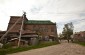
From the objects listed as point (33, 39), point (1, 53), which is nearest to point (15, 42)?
point (33, 39)

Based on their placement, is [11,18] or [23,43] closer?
[23,43]

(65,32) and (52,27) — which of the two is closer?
(52,27)

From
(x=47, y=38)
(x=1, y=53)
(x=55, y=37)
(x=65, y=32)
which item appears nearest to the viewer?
(x=1, y=53)

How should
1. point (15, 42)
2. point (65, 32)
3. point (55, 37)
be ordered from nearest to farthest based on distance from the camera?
point (15, 42) → point (55, 37) → point (65, 32)

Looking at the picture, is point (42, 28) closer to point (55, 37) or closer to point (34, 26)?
point (34, 26)

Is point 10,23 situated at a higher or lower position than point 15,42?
higher

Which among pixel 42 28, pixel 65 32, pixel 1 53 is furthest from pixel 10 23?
pixel 65 32

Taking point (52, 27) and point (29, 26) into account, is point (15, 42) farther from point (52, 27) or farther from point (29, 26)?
point (52, 27)

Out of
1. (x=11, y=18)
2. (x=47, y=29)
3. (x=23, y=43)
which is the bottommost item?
(x=23, y=43)

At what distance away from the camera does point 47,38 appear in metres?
42.2

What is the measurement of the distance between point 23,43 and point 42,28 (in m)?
19.2

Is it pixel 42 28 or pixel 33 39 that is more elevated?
pixel 42 28

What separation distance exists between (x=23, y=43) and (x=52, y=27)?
67.9 ft

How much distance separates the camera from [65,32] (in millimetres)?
67062
